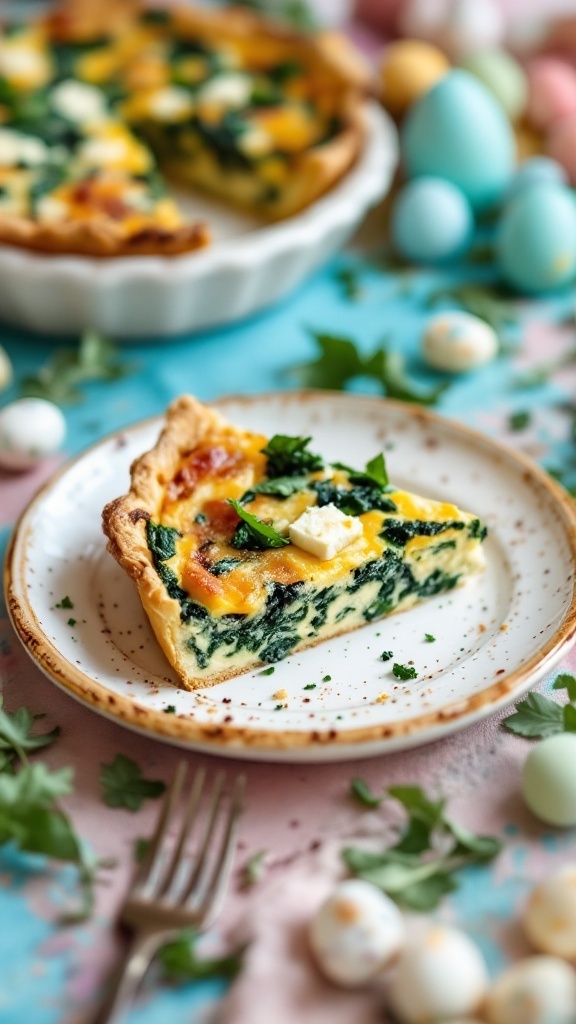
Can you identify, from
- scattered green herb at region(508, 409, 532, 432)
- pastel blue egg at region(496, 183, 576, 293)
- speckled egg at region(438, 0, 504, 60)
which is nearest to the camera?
scattered green herb at region(508, 409, 532, 432)

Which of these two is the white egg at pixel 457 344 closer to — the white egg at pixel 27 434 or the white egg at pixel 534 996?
the white egg at pixel 27 434

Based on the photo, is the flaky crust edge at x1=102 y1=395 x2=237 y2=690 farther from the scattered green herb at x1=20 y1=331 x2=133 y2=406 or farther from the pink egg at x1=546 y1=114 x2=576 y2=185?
the pink egg at x1=546 y1=114 x2=576 y2=185

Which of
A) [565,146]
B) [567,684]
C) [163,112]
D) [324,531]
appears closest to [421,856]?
[567,684]

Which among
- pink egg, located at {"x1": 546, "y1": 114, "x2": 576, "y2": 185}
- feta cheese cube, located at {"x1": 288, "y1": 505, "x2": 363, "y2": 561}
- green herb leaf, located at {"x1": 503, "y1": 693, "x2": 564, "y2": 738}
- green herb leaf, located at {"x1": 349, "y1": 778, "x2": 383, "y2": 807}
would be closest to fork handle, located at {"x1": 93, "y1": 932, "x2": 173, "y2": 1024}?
green herb leaf, located at {"x1": 349, "y1": 778, "x2": 383, "y2": 807}

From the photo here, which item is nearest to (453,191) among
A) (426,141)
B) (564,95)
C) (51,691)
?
(426,141)

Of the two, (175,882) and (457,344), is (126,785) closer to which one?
(175,882)

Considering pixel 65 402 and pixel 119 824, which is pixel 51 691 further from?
pixel 65 402

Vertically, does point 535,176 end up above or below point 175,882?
above
